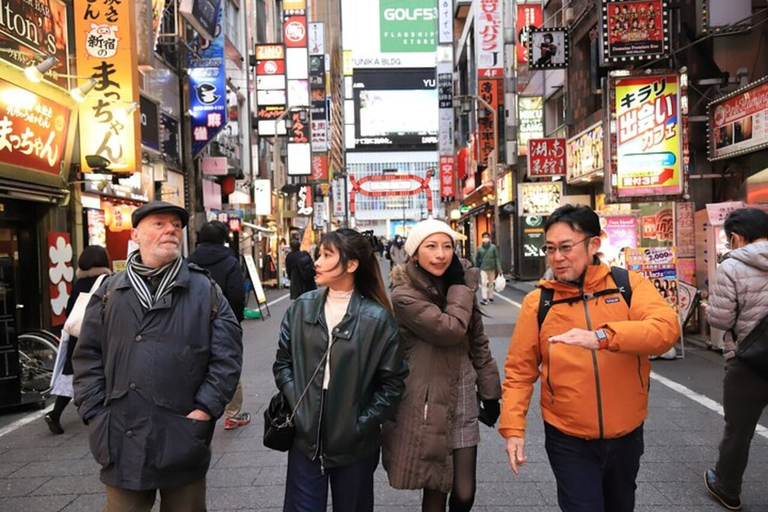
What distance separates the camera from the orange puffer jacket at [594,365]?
2.60m

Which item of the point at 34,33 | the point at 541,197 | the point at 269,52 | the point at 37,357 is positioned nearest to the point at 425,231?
the point at 37,357

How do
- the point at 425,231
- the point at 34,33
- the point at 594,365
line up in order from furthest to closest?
the point at 34,33, the point at 425,231, the point at 594,365

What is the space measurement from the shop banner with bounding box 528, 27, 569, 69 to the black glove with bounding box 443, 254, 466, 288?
50.1 feet

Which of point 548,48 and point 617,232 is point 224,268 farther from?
point 548,48

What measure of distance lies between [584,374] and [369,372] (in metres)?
0.97

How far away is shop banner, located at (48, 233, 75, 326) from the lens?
1012 cm

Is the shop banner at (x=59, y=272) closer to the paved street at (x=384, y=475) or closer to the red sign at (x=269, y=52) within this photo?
the paved street at (x=384, y=475)

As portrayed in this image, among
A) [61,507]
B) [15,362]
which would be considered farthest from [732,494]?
[15,362]

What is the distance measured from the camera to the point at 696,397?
6719 millimetres

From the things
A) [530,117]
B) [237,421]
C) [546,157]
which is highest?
[530,117]

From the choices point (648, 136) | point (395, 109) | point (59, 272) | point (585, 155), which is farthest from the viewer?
point (395, 109)

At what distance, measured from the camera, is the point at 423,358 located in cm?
300

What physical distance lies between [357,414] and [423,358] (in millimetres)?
476

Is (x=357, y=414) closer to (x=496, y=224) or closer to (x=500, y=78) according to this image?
(x=496, y=224)
